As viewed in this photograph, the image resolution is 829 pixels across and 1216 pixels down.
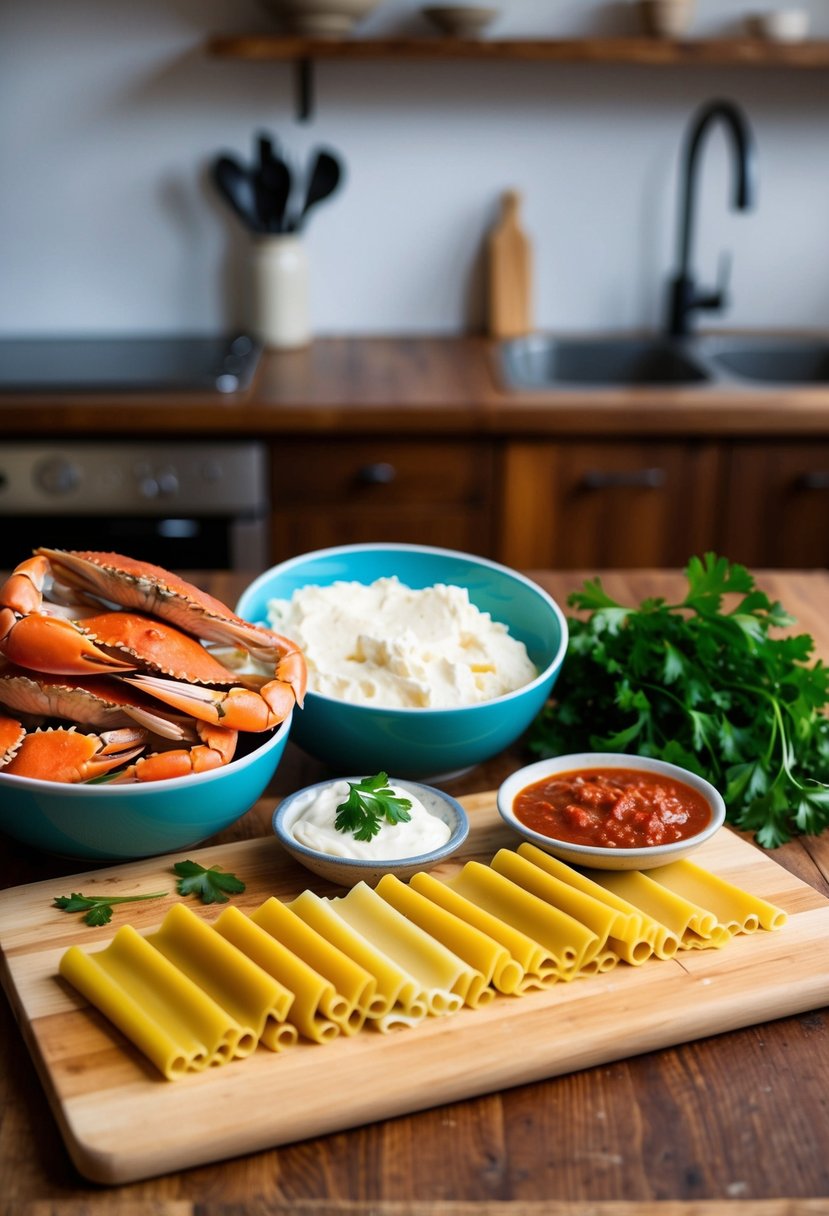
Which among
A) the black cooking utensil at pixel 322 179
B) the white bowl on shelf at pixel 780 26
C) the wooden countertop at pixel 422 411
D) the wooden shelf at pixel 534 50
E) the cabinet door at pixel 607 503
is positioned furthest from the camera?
the black cooking utensil at pixel 322 179

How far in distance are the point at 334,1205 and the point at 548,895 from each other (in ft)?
1.10

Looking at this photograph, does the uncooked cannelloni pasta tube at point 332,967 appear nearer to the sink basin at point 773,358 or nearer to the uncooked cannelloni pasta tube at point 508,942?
the uncooked cannelloni pasta tube at point 508,942

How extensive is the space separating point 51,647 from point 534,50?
234 centimetres

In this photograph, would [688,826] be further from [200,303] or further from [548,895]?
[200,303]

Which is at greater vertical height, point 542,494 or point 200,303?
point 200,303

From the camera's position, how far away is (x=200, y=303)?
3.38 meters

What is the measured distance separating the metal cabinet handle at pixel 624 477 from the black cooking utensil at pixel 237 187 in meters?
1.08

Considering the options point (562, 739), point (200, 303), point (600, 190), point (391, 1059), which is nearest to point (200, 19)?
point (200, 303)

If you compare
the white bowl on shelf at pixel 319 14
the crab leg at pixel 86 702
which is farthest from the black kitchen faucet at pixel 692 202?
the crab leg at pixel 86 702

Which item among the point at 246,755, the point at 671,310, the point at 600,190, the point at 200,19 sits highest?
the point at 200,19

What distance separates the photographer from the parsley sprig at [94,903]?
1.08 meters

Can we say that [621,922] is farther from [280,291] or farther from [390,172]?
[390,172]

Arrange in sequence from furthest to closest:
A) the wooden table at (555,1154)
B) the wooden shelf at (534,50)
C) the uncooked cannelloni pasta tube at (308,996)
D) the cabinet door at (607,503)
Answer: the wooden shelf at (534,50)
the cabinet door at (607,503)
the uncooked cannelloni pasta tube at (308,996)
the wooden table at (555,1154)

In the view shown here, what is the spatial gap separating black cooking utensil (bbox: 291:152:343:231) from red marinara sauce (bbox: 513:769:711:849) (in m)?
2.25
